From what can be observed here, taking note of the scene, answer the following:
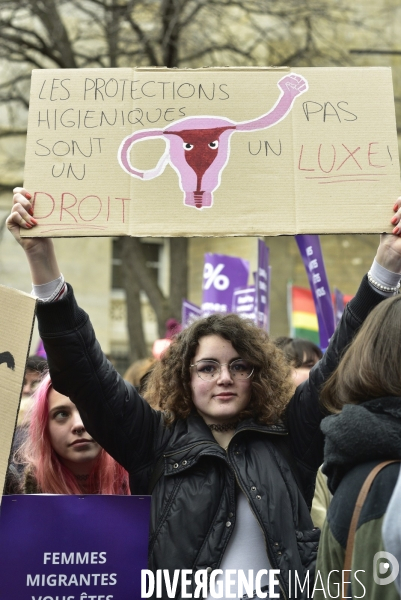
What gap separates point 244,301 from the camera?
6.68 meters

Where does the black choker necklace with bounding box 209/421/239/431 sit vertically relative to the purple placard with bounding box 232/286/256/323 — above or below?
below

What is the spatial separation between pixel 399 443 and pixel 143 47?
10.2m

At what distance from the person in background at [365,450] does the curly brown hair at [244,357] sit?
79 cm

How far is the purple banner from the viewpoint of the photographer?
5816 mm

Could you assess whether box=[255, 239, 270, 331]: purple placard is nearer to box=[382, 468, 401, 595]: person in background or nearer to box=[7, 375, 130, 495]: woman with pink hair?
box=[7, 375, 130, 495]: woman with pink hair

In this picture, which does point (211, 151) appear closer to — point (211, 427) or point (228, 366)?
point (228, 366)

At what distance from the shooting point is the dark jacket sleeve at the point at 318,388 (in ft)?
9.75

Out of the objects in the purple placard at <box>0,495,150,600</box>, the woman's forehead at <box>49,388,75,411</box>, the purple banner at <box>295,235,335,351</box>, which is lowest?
the purple placard at <box>0,495,150,600</box>

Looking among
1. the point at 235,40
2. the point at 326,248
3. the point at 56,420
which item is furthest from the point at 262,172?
the point at 326,248

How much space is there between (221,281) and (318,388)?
3.90 m

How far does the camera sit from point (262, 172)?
10.1ft

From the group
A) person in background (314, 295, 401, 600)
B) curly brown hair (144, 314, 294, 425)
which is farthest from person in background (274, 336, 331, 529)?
person in background (314, 295, 401, 600)

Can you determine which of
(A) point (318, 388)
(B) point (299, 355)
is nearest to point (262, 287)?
(B) point (299, 355)

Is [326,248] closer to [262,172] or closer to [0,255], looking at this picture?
[0,255]
